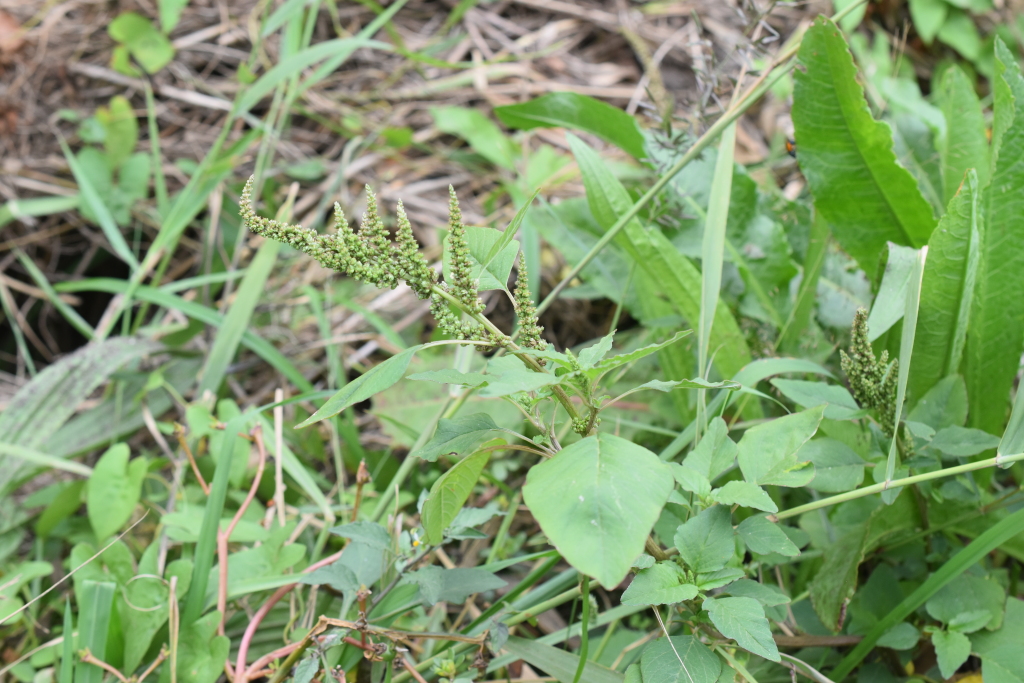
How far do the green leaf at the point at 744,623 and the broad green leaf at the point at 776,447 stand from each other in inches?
6.4

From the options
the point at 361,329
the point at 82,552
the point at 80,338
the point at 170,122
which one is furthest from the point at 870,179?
the point at 80,338

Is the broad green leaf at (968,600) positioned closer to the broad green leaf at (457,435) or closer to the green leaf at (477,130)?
the broad green leaf at (457,435)

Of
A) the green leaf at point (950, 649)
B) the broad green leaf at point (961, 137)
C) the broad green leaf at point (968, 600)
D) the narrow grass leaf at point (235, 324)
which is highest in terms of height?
the broad green leaf at point (961, 137)

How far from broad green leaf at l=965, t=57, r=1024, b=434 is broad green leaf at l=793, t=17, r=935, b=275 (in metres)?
0.12

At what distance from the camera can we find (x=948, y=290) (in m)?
1.14

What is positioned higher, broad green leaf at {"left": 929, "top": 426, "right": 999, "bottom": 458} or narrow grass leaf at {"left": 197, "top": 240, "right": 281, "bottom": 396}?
broad green leaf at {"left": 929, "top": 426, "right": 999, "bottom": 458}

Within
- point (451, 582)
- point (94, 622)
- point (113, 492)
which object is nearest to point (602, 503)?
point (451, 582)

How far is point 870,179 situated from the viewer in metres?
1.38

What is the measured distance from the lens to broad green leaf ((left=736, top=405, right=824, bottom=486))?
931 millimetres

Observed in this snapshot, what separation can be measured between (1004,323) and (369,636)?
119cm

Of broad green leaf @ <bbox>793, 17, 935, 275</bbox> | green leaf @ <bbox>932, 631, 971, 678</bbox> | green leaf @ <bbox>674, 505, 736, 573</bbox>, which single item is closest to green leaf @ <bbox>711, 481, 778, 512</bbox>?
green leaf @ <bbox>674, 505, 736, 573</bbox>

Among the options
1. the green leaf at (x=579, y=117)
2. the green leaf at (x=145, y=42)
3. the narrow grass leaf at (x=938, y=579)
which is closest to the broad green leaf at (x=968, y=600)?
the narrow grass leaf at (x=938, y=579)

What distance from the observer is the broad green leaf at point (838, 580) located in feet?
3.57

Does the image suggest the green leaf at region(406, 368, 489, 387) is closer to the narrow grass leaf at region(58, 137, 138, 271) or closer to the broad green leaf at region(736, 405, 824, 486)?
the broad green leaf at region(736, 405, 824, 486)
